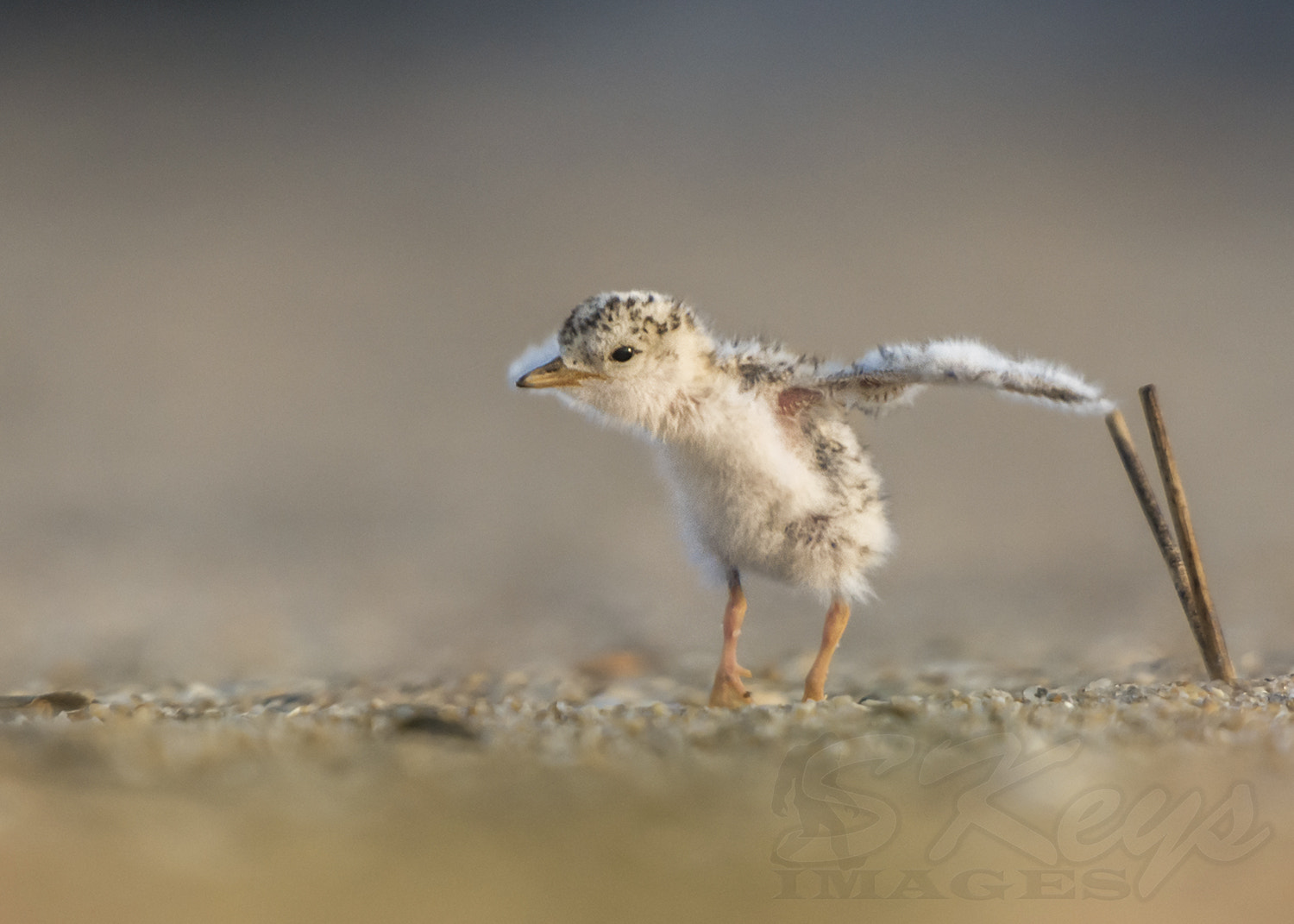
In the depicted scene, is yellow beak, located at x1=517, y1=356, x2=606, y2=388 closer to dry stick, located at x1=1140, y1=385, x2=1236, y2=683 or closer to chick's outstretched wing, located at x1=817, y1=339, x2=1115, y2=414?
chick's outstretched wing, located at x1=817, y1=339, x2=1115, y2=414

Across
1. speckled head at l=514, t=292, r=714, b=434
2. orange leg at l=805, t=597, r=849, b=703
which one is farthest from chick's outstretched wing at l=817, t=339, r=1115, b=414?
orange leg at l=805, t=597, r=849, b=703

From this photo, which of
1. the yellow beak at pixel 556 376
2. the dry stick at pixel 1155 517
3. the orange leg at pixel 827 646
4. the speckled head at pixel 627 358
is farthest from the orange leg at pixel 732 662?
the dry stick at pixel 1155 517

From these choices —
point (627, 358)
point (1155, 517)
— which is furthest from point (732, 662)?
point (1155, 517)

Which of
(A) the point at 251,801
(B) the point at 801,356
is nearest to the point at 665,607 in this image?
(B) the point at 801,356

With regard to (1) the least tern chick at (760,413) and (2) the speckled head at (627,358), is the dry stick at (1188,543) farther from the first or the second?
(2) the speckled head at (627,358)

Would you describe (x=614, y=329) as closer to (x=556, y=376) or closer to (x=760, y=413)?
(x=556, y=376)
